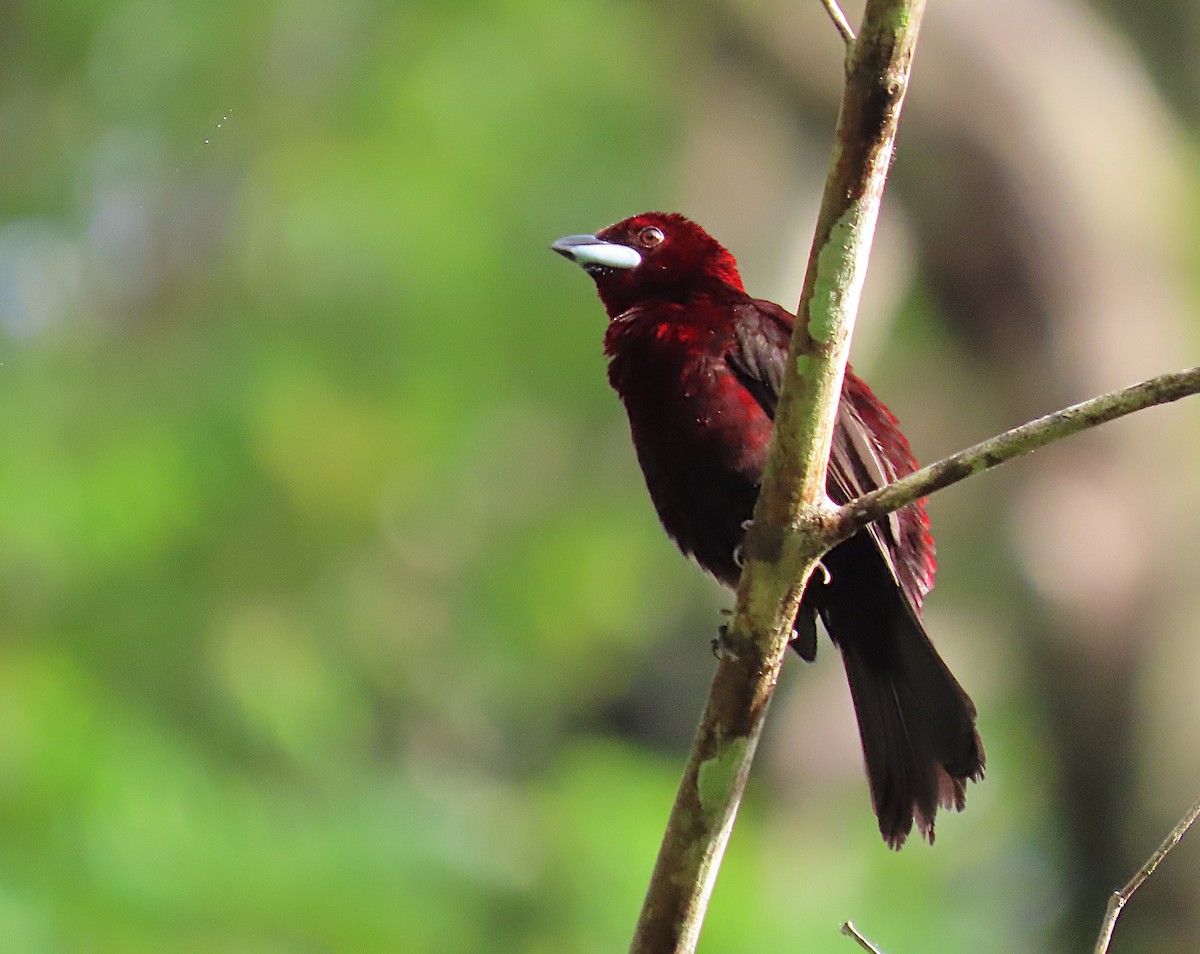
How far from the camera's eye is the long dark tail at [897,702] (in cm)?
329

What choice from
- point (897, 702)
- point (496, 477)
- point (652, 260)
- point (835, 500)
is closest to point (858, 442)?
point (835, 500)

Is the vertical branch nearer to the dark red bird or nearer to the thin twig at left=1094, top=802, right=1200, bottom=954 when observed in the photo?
the thin twig at left=1094, top=802, right=1200, bottom=954

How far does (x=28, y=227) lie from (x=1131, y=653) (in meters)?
5.58

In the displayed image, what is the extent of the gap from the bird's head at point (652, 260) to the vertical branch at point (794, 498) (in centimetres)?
130

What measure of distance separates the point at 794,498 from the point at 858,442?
37.2 inches

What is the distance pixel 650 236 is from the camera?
12.8ft

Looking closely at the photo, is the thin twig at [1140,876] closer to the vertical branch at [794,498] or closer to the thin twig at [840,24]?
the vertical branch at [794,498]

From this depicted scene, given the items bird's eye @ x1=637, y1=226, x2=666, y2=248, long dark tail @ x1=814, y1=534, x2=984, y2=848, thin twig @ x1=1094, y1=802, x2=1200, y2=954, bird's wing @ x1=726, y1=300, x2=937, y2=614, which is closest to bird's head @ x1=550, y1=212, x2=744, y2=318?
bird's eye @ x1=637, y1=226, x2=666, y2=248

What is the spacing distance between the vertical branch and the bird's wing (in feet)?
2.42

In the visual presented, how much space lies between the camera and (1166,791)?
6.84 metres

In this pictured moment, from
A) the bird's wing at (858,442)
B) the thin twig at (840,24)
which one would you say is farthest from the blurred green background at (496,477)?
the thin twig at (840,24)

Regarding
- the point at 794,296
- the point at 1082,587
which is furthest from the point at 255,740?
the point at 1082,587

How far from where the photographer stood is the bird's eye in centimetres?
389

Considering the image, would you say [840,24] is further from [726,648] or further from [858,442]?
[858,442]
